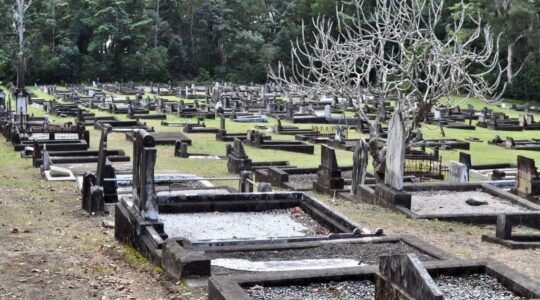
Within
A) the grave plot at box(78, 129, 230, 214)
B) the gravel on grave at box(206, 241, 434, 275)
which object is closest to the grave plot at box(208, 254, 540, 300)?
the gravel on grave at box(206, 241, 434, 275)

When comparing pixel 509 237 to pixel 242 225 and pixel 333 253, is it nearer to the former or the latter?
pixel 333 253

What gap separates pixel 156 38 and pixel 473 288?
72954mm

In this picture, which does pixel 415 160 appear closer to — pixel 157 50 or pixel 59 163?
pixel 59 163

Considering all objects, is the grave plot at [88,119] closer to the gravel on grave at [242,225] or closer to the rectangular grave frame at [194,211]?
the rectangular grave frame at [194,211]

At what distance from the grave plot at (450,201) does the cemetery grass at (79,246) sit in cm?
35

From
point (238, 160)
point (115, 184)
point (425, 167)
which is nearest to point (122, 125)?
point (238, 160)

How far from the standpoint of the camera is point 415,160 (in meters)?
24.1

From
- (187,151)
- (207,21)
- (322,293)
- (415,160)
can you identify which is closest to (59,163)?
(187,151)

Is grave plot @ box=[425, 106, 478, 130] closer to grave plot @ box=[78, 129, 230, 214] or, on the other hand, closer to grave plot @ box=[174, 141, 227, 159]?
grave plot @ box=[174, 141, 227, 159]

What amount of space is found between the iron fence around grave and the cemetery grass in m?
4.92

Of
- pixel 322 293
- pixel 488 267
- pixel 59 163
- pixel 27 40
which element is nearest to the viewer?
pixel 322 293

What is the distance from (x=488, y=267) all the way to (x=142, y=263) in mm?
4509

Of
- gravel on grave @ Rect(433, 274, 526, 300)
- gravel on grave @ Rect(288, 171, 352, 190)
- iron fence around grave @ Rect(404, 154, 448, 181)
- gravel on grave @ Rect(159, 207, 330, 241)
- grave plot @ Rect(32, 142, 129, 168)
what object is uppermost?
gravel on grave @ Rect(433, 274, 526, 300)

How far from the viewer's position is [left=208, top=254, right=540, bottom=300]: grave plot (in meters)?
7.06
